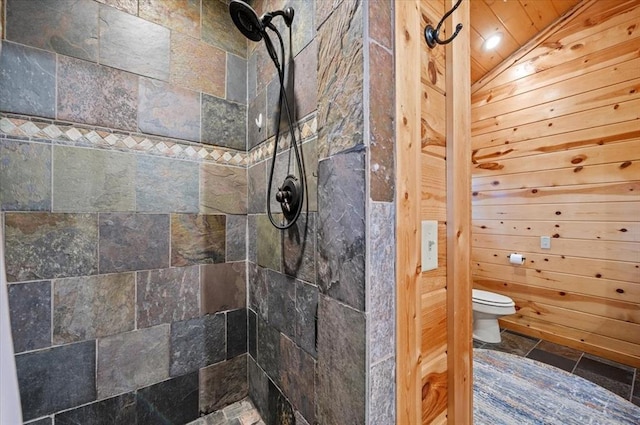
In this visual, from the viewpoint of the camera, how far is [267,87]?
1.27 metres

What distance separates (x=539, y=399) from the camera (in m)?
1.58

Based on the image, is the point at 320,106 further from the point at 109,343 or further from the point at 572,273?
the point at 572,273

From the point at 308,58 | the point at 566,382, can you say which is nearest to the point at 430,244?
the point at 308,58

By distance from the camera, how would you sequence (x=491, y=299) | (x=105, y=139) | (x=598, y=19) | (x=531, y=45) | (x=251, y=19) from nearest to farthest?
(x=251, y=19)
(x=105, y=139)
(x=598, y=19)
(x=491, y=299)
(x=531, y=45)

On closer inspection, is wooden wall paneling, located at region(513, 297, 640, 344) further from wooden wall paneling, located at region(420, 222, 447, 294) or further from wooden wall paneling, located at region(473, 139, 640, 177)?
wooden wall paneling, located at region(420, 222, 447, 294)

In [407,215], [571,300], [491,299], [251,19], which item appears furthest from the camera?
[491,299]

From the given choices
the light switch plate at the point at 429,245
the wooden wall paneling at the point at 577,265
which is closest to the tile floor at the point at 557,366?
the wooden wall paneling at the point at 577,265

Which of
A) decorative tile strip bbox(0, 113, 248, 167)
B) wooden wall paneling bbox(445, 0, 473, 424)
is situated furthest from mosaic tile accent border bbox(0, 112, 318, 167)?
wooden wall paneling bbox(445, 0, 473, 424)

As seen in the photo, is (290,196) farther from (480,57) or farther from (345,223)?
(480,57)

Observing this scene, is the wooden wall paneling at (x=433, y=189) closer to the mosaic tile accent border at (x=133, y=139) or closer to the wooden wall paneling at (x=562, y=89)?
the mosaic tile accent border at (x=133, y=139)

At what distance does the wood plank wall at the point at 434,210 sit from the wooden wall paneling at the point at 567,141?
228 centimetres

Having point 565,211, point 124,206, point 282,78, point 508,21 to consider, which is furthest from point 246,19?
point 565,211

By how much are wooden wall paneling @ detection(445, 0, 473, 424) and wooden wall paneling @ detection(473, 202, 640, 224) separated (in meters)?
2.15

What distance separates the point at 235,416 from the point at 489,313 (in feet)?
7.26
